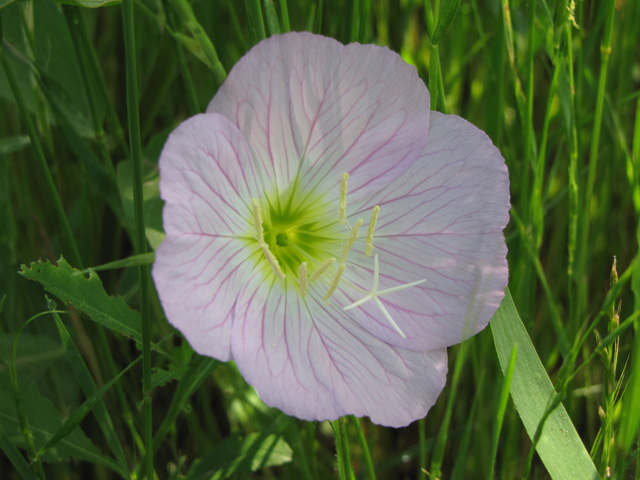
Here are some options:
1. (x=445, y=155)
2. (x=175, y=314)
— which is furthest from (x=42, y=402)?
(x=445, y=155)

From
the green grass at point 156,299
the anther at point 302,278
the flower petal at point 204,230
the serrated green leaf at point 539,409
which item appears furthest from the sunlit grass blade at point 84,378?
the serrated green leaf at point 539,409

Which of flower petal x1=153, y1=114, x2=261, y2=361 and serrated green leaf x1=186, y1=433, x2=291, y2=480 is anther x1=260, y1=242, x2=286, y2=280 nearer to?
flower petal x1=153, y1=114, x2=261, y2=361

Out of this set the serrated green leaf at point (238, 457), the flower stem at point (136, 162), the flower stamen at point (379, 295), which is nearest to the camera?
the flower stem at point (136, 162)

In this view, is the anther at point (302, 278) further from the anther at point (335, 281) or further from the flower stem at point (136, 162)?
the flower stem at point (136, 162)

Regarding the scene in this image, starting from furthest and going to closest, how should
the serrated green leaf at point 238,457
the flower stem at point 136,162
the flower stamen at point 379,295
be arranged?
the serrated green leaf at point 238,457 → the flower stamen at point 379,295 → the flower stem at point 136,162

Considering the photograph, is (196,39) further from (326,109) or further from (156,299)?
(156,299)

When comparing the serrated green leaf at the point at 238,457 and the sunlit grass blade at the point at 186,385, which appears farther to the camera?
the serrated green leaf at the point at 238,457
